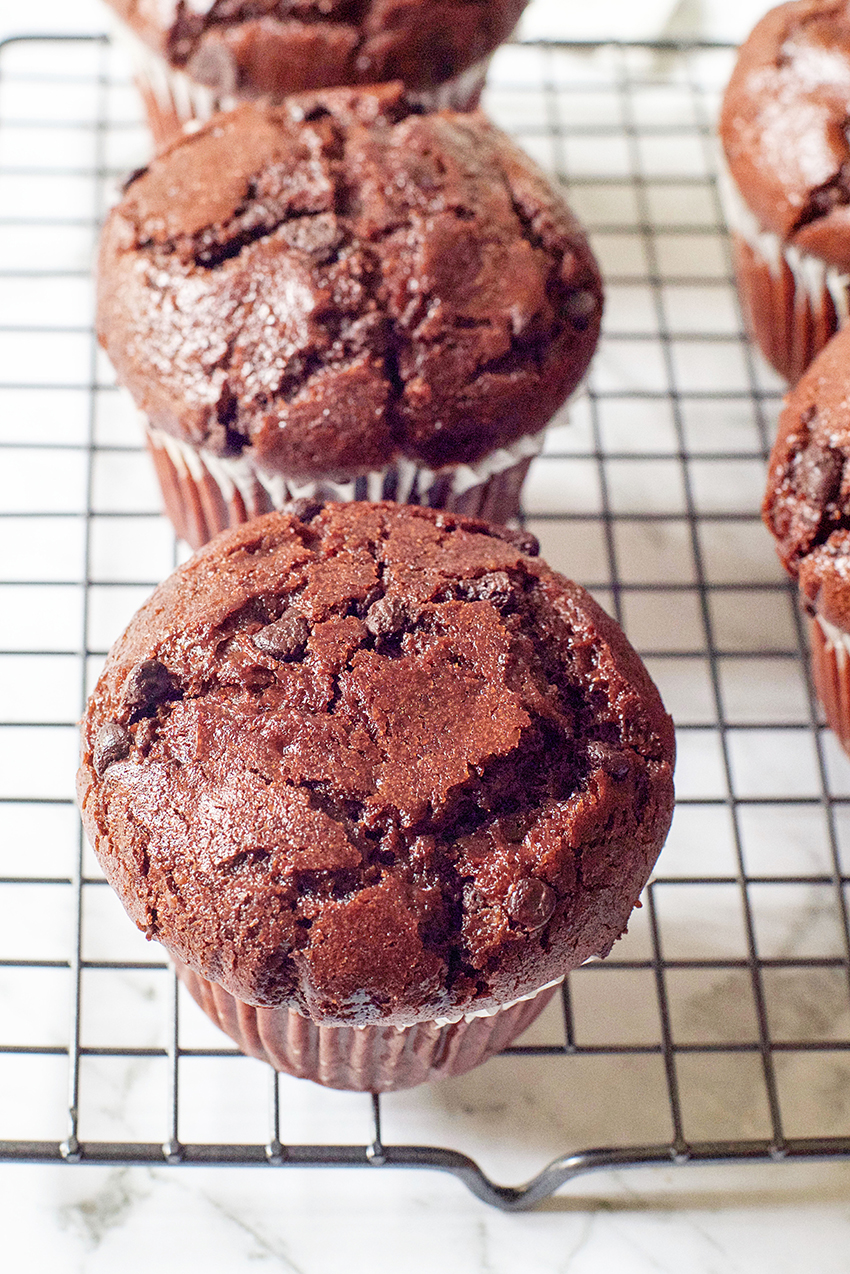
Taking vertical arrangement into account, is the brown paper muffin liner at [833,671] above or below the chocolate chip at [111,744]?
below

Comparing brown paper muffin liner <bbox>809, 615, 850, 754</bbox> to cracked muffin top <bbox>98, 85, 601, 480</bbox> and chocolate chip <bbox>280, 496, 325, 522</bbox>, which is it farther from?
chocolate chip <bbox>280, 496, 325, 522</bbox>

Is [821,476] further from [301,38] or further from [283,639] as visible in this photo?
[301,38]

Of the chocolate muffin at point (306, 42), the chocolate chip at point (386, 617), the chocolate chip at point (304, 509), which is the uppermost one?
the chocolate muffin at point (306, 42)

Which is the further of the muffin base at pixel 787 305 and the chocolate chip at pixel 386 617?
the muffin base at pixel 787 305

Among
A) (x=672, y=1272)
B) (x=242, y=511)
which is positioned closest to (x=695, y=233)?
(x=242, y=511)

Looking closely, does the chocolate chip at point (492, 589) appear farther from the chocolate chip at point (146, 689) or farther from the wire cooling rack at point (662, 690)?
the wire cooling rack at point (662, 690)

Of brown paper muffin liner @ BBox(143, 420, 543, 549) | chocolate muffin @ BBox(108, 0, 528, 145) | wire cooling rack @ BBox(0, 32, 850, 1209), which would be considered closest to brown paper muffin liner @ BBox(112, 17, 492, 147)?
chocolate muffin @ BBox(108, 0, 528, 145)

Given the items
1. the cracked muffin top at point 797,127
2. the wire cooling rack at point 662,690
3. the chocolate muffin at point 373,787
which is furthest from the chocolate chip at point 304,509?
the cracked muffin top at point 797,127

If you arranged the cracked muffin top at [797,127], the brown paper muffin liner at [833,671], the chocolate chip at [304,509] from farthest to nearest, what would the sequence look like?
1. the cracked muffin top at [797,127]
2. the brown paper muffin liner at [833,671]
3. the chocolate chip at [304,509]
